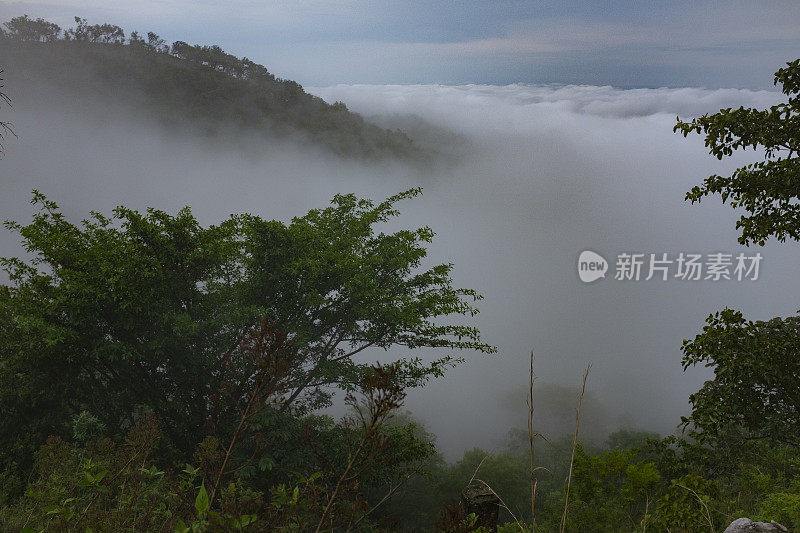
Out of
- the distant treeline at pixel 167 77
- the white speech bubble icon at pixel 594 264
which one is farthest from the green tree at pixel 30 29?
the white speech bubble icon at pixel 594 264

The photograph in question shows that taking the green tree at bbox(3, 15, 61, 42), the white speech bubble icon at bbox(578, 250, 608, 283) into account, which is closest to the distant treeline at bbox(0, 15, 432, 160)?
the green tree at bbox(3, 15, 61, 42)

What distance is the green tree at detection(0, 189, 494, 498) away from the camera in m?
9.41

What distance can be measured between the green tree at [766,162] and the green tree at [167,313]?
660cm

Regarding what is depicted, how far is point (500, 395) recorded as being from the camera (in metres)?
64.8

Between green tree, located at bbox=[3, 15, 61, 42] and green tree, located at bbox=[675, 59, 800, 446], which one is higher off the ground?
green tree, located at bbox=[3, 15, 61, 42]

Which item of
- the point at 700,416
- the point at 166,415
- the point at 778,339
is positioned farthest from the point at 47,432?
the point at 778,339

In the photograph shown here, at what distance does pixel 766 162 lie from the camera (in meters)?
5.29

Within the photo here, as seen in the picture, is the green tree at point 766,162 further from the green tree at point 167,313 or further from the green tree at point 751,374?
the green tree at point 167,313

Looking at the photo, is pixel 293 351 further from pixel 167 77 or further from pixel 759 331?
pixel 167 77

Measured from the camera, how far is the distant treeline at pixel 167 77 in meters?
87.2

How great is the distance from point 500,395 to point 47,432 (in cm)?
5976

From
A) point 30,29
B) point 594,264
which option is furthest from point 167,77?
point 594,264

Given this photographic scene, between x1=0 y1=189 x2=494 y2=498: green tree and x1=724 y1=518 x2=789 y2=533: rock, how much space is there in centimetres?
695

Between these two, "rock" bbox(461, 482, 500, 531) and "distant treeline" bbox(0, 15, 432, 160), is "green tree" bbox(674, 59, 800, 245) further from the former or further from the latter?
"distant treeline" bbox(0, 15, 432, 160)
